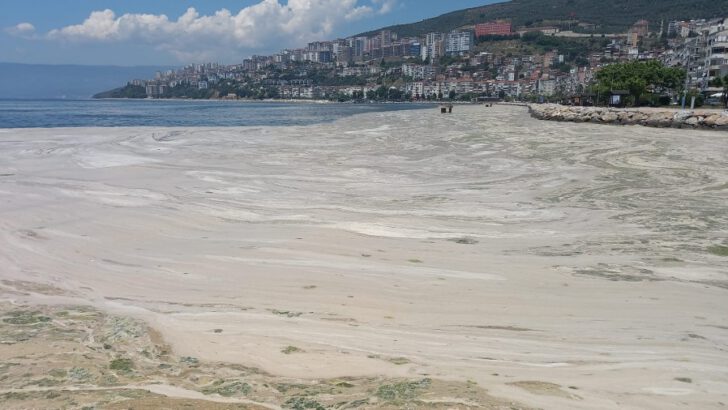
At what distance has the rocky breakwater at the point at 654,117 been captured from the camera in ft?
102

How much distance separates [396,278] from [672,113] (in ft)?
113

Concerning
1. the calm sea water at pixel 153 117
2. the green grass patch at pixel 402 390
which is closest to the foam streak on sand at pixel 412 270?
the green grass patch at pixel 402 390

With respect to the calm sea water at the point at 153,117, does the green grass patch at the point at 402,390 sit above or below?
below

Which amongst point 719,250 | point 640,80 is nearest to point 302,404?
point 719,250

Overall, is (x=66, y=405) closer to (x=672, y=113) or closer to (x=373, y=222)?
(x=373, y=222)

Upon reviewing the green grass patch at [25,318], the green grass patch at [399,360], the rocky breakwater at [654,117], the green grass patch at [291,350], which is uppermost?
the rocky breakwater at [654,117]

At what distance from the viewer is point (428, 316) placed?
5137 millimetres

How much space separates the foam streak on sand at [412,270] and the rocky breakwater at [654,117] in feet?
64.7

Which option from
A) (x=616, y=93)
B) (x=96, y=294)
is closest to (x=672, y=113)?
(x=616, y=93)

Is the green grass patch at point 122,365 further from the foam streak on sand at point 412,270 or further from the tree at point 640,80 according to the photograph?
the tree at point 640,80

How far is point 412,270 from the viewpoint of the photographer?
6.46 m

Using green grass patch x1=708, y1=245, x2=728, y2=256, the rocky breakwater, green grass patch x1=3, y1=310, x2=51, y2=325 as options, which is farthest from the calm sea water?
green grass patch x1=708, y1=245, x2=728, y2=256

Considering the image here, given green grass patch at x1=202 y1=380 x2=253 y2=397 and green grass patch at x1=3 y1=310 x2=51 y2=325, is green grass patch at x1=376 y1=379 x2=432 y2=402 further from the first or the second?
green grass patch at x1=3 y1=310 x2=51 y2=325

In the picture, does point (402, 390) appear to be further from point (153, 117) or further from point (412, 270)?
point (153, 117)
